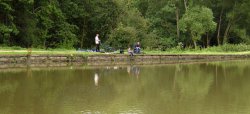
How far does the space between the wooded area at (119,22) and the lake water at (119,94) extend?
1886 cm

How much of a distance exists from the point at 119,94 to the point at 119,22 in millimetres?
33539

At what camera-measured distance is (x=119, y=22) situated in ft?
174

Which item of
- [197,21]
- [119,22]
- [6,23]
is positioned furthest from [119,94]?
[197,21]

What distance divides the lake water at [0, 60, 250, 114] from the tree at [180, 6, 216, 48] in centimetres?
2903

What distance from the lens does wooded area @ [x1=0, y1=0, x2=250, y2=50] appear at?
47250 millimetres

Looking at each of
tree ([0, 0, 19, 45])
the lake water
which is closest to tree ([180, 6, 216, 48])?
tree ([0, 0, 19, 45])

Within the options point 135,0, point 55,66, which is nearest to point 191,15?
point 135,0

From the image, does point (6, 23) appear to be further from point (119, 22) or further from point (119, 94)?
point (119, 94)

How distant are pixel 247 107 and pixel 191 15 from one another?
1652 inches

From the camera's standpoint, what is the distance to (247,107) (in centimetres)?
1697

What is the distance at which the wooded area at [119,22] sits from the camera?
155 ft

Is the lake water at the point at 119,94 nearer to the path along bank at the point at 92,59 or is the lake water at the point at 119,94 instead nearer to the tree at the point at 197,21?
the path along bank at the point at 92,59

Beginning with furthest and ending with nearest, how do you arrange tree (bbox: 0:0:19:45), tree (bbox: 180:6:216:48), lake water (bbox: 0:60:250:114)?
tree (bbox: 180:6:216:48)
tree (bbox: 0:0:19:45)
lake water (bbox: 0:60:250:114)

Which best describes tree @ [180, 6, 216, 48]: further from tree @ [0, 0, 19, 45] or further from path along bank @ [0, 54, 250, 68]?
tree @ [0, 0, 19, 45]
